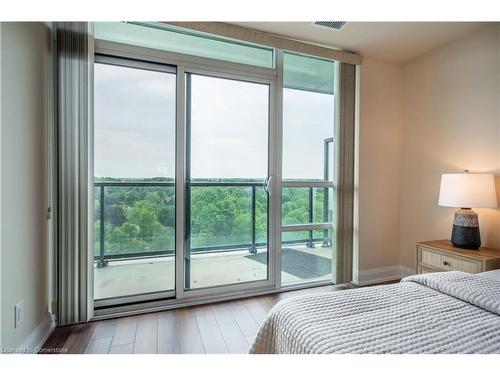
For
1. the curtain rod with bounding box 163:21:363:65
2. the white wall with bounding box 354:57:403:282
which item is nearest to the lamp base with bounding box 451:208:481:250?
the white wall with bounding box 354:57:403:282

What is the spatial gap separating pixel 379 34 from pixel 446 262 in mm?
2160

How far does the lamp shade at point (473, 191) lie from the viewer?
2.17 m

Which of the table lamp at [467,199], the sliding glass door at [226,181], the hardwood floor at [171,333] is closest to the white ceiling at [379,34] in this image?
the sliding glass door at [226,181]

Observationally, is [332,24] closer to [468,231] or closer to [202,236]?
[468,231]

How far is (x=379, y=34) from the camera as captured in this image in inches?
102

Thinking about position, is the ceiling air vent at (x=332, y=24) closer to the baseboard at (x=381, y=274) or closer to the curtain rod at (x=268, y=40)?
the curtain rod at (x=268, y=40)

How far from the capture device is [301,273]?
2984 mm

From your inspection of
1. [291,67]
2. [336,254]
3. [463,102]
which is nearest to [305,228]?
[336,254]

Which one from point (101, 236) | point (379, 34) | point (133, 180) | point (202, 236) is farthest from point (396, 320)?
point (379, 34)

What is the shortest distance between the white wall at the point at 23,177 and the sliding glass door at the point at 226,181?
1.07 meters

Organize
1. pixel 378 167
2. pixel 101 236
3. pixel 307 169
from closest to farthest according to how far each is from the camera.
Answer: pixel 101 236
pixel 307 169
pixel 378 167

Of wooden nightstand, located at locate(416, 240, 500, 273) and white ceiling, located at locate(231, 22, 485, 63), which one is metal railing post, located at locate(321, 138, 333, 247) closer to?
wooden nightstand, located at locate(416, 240, 500, 273)
